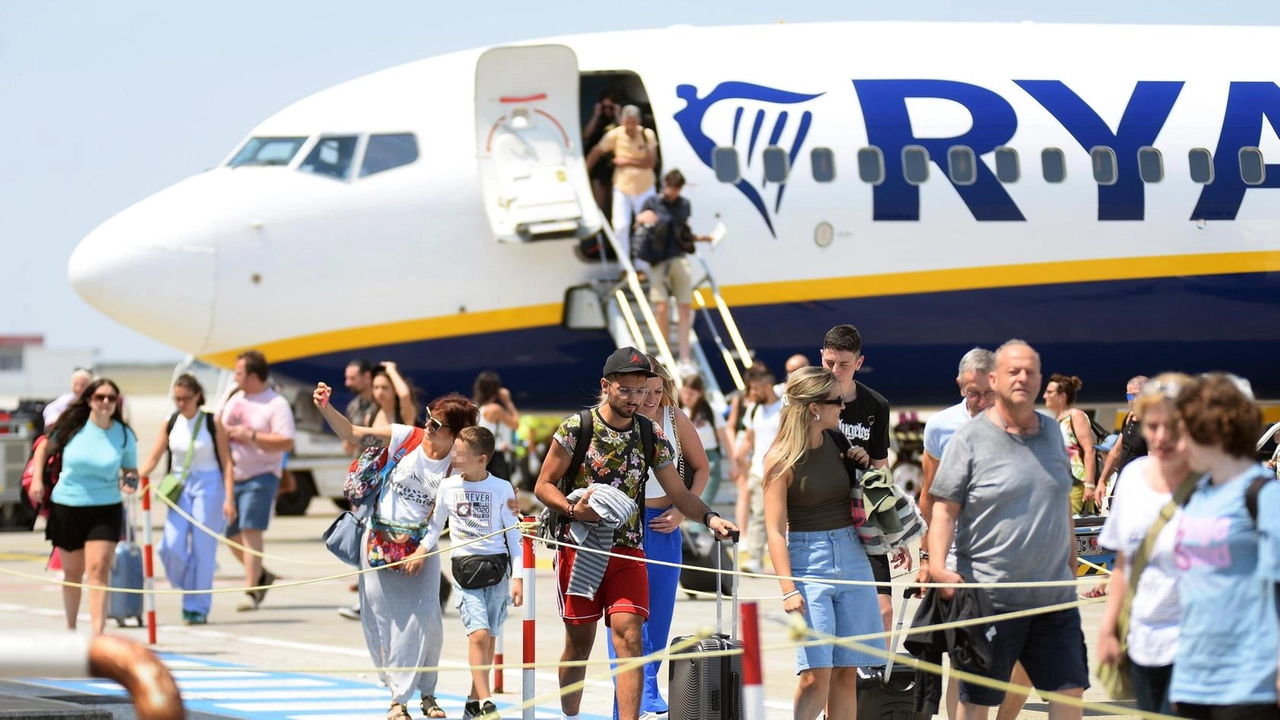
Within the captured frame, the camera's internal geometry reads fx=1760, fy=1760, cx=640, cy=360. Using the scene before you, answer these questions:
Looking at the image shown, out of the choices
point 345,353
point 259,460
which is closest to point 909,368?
point 345,353

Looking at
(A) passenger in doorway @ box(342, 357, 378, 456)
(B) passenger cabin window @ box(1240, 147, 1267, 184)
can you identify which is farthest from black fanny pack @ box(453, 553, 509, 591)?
(B) passenger cabin window @ box(1240, 147, 1267, 184)

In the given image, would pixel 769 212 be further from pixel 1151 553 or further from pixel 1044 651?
pixel 1151 553

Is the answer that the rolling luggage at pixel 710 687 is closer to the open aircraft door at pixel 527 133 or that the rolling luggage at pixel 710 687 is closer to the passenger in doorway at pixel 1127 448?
the passenger in doorway at pixel 1127 448

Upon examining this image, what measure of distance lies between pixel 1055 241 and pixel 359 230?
6.54m

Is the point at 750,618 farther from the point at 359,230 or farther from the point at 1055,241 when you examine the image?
the point at 1055,241

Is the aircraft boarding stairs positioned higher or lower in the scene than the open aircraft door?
lower

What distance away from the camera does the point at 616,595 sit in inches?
280

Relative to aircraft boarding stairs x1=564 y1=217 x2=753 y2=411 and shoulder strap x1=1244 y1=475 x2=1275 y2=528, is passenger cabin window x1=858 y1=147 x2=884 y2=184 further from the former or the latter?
shoulder strap x1=1244 y1=475 x2=1275 y2=528

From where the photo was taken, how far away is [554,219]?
15180mm

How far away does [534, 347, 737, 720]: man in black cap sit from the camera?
7.08 metres

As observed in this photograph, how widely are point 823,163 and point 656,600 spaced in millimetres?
8951

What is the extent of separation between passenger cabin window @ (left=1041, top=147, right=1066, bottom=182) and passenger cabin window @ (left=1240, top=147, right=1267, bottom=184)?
2053mm

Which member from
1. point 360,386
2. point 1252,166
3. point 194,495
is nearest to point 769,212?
point 1252,166

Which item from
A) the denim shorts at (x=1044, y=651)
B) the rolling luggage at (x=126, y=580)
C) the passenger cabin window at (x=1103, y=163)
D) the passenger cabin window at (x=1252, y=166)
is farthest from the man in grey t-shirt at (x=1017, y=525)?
the passenger cabin window at (x=1252, y=166)
